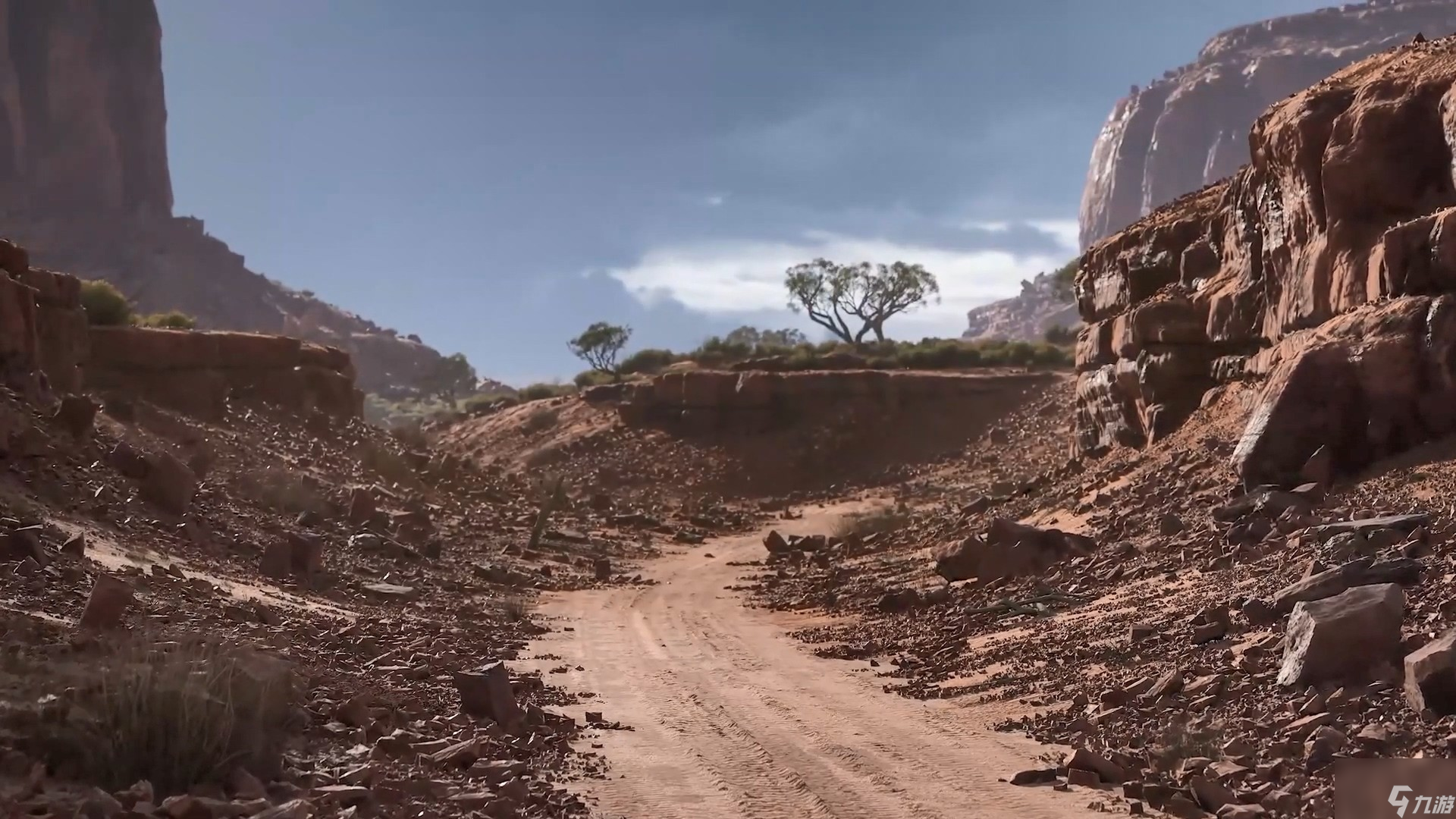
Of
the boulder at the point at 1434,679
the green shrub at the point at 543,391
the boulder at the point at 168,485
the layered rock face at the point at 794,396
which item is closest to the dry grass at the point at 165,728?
the boulder at the point at 1434,679

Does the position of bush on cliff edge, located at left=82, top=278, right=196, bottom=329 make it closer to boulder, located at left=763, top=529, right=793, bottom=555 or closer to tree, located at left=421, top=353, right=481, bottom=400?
boulder, located at left=763, top=529, right=793, bottom=555

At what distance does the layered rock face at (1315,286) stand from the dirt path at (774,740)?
6375 millimetres

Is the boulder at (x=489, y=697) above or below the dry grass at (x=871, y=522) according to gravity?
above

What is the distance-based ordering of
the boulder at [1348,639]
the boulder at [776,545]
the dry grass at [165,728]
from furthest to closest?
the boulder at [776,545] < the boulder at [1348,639] < the dry grass at [165,728]

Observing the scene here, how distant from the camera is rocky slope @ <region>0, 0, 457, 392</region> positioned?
3125 inches

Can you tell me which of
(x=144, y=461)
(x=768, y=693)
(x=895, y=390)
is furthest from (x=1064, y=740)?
(x=895, y=390)

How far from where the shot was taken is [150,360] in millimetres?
26656

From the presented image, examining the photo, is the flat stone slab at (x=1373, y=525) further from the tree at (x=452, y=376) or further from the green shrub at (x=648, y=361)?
the tree at (x=452, y=376)

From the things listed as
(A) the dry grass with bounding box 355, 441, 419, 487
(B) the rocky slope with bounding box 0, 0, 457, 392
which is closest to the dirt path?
(A) the dry grass with bounding box 355, 441, 419, 487

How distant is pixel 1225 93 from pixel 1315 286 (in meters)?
148

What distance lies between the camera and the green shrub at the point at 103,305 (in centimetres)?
2720

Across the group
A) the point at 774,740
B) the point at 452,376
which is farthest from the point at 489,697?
the point at 452,376

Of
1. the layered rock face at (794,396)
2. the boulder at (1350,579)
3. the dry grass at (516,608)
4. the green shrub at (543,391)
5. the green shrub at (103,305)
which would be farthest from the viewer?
the green shrub at (543,391)

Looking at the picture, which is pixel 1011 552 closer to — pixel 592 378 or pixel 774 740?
pixel 774 740
